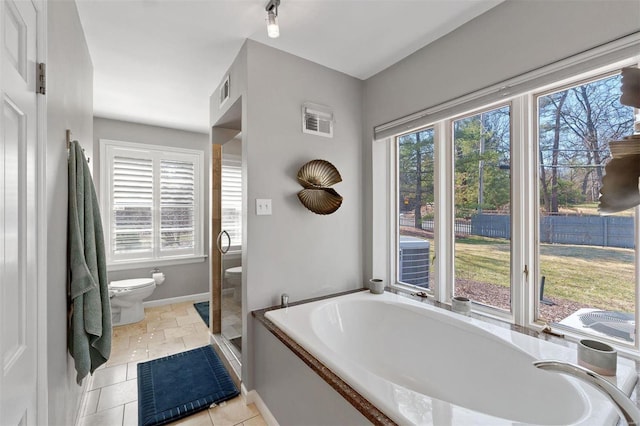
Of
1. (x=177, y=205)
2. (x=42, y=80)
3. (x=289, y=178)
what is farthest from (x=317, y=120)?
(x=177, y=205)

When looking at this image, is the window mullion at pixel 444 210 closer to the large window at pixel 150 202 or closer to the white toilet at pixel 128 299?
the white toilet at pixel 128 299

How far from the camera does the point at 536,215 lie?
66.9 inches

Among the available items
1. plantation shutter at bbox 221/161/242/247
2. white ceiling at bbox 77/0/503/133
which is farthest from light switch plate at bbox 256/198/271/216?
white ceiling at bbox 77/0/503/133

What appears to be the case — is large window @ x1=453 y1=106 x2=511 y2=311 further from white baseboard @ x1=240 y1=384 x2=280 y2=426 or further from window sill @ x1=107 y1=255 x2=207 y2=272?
window sill @ x1=107 y1=255 x2=207 y2=272

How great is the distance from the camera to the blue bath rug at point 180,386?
1876 millimetres

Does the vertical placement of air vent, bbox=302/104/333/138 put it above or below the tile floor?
above

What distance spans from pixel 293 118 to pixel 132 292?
8.74ft

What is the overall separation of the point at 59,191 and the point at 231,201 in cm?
148

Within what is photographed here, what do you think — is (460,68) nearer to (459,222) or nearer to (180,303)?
(459,222)

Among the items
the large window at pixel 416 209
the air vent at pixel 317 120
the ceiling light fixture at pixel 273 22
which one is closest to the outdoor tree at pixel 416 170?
the large window at pixel 416 209

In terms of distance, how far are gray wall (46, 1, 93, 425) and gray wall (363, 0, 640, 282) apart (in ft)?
6.73

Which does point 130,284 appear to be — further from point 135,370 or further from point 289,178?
point 289,178

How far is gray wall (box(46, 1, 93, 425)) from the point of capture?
1.15 meters

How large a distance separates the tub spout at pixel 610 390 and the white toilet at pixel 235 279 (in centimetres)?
208
